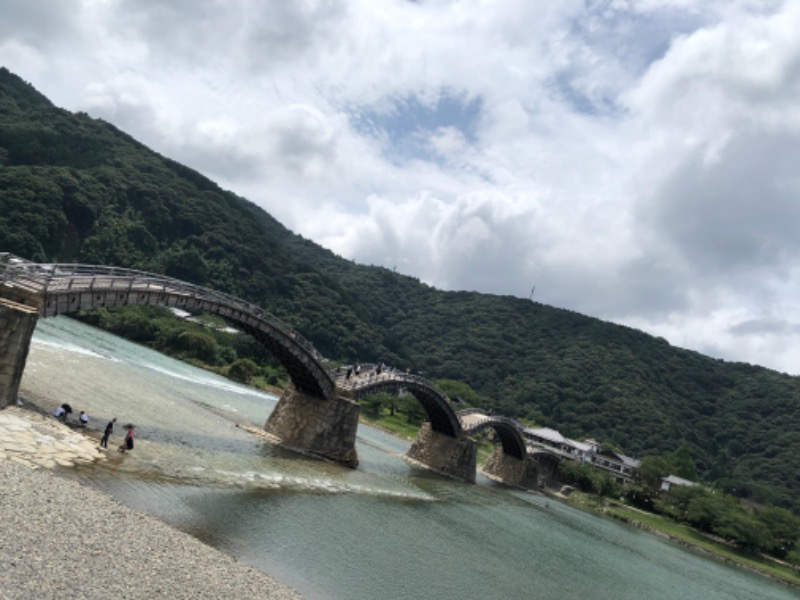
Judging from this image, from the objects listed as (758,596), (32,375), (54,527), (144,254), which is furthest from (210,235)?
(54,527)

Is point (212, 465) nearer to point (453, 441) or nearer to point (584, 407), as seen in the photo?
point (453, 441)

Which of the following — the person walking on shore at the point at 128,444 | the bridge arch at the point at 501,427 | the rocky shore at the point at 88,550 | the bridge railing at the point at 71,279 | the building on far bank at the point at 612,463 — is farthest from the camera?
the building on far bank at the point at 612,463

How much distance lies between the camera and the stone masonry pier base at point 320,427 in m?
38.5

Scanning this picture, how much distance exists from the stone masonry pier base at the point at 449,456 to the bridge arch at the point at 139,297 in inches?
923

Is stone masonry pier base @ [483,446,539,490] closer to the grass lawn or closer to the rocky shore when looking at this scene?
the grass lawn

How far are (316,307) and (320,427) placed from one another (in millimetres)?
114705

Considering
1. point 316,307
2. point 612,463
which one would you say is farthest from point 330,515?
point 316,307

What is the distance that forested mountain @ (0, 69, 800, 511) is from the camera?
367ft

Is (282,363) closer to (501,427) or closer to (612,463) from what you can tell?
(501,427)

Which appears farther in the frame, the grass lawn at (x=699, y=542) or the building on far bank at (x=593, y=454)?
the building on far bank at (x=593, y=454)

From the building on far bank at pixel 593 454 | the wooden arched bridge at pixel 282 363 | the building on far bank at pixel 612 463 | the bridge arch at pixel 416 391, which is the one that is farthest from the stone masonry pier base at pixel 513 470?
the building on far bank at pixel 612 463

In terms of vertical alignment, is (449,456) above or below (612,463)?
below

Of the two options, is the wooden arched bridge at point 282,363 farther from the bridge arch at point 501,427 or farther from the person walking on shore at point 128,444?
the person walking on shore at point 128,444

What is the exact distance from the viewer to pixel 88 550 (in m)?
12.0
